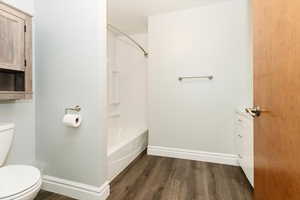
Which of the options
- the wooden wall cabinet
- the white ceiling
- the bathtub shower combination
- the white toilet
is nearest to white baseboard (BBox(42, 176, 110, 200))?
the white toilet

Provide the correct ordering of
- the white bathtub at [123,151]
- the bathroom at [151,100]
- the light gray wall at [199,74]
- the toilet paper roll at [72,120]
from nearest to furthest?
the bathroom at [151,100] < the toilet paper roll at [72,120] < the white bathtub at [123,151] < the light gray wall at [199,74]

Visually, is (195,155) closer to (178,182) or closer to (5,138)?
(178,182)

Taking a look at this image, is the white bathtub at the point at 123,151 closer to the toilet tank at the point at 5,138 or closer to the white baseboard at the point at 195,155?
the white baseboard at the point at 195,155

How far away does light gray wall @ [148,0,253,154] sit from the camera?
2.15 meters

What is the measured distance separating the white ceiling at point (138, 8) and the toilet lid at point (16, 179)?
2.18m

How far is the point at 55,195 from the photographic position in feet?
5.06

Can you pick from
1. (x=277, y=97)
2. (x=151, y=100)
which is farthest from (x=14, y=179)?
(x=151, y=100)

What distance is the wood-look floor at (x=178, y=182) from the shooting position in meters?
1.52

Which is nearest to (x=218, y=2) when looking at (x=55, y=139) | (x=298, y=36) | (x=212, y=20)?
(x=212, y=20)

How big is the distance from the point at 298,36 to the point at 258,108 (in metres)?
0.48

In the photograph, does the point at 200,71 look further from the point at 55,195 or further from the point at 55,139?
the point at 55,195

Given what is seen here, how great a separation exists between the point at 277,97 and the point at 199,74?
5.39 feet

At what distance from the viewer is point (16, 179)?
1056mm

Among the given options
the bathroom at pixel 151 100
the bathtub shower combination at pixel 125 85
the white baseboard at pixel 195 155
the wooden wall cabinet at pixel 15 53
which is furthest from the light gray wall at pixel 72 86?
the bathtub shower combination at pixel 125 85
